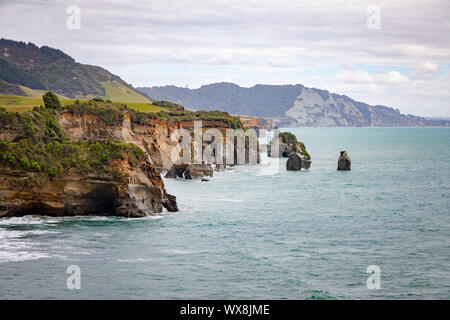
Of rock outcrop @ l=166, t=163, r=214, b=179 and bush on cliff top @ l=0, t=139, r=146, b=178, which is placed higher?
bush on cliff top @ l=0, t=139, r=146, b=178

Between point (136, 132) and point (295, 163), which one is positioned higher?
point (136, 132)

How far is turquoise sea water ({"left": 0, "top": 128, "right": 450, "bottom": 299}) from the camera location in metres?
34.0

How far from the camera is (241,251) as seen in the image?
43.2 meters

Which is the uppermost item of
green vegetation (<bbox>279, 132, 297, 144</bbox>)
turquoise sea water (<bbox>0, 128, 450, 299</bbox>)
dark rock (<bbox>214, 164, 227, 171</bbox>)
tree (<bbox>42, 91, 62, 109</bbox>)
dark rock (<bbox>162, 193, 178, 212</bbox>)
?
tree (<bbox>42, 91, 62, 109</bbox>)

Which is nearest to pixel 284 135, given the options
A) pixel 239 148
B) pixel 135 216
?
pixel 239 148

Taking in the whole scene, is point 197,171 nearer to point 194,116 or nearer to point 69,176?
point 69,176

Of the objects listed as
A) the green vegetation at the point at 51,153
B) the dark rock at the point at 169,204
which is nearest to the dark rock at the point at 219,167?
the dark rock at the point at 169,204

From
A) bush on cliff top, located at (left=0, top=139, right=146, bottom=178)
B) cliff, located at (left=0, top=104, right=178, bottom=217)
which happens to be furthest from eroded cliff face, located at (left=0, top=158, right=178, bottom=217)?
bush on cliff top, located at (left=0, top=139, right=146, bottom=178)

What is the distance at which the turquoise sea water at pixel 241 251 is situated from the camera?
33969mm

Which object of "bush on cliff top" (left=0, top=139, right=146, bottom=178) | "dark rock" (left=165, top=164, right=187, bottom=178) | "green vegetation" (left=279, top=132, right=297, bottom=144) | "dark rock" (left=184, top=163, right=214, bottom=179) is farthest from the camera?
"green vegetation" (left=279, top=132, right=297, bottom=144)

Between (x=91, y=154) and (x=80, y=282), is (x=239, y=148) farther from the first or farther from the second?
(x=80, y=282)

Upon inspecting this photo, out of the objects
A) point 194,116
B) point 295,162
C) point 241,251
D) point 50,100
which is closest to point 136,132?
point 50,100

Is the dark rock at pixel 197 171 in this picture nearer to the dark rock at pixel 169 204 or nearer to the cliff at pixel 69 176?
the dark rock at pixel 169 204

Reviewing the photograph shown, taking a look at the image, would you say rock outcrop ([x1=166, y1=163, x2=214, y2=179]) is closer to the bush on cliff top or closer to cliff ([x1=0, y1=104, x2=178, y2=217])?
cliff ([x1=0, y1=104, x2=178, y2=217])
